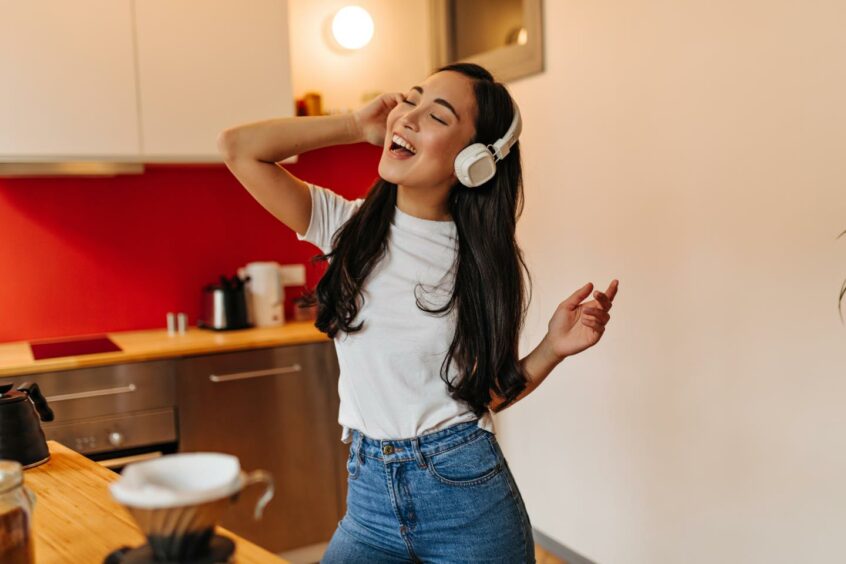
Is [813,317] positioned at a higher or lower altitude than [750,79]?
lower

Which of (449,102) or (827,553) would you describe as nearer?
(449,102)

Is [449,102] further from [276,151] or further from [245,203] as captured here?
[245,203]

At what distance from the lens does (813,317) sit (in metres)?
2.18

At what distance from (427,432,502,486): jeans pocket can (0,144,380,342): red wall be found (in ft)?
7.08

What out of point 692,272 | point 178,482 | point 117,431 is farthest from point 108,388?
point 178,482

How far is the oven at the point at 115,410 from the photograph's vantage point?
8.70 feet

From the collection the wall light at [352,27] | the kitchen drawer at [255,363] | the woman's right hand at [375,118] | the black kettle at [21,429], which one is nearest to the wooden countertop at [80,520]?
the black kettle at [21,429]

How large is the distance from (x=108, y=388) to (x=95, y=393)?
0.04 m

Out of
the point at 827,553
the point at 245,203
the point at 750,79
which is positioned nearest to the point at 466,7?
the point at 245,203

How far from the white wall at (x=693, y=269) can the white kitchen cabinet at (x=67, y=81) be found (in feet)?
4.90

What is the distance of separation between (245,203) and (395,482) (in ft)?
7.52

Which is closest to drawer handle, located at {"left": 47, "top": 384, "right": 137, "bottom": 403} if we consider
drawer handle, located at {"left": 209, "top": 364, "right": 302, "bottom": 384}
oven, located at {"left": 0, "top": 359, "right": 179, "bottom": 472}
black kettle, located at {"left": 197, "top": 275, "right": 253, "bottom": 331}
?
oven, located at {"left": 0, "top": 359, "right": 179, "bottom": 472}

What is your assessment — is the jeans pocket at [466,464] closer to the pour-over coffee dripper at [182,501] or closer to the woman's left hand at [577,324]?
the woman's left hand at [577,324]

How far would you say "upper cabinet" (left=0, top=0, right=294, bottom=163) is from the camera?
2.73m
